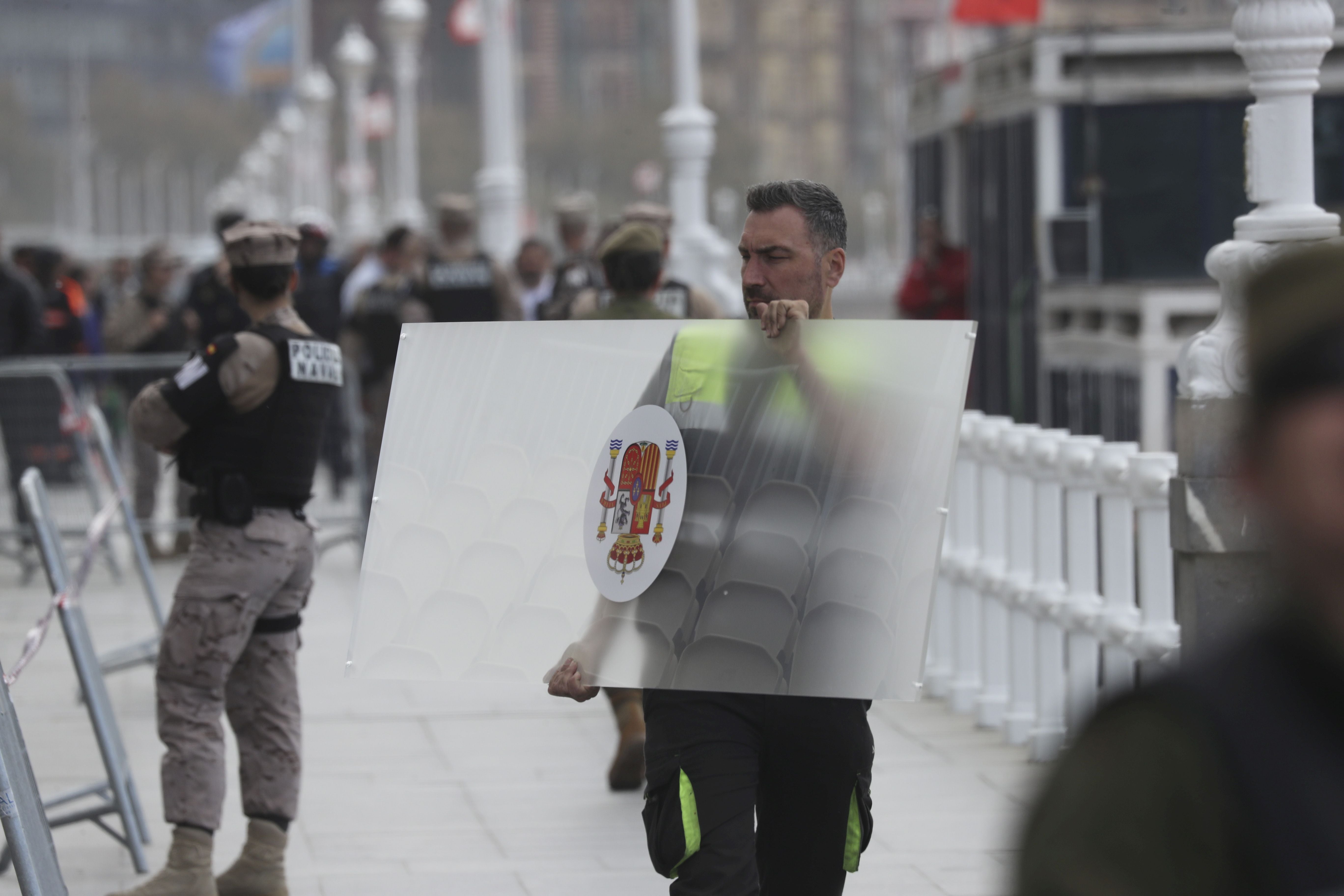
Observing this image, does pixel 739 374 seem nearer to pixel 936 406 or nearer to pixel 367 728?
pixel 936 406

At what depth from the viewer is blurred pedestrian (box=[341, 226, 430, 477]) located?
41.7 feet

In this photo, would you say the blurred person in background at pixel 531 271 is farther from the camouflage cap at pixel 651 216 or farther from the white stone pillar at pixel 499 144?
the camouflage cap at pixel 651 216

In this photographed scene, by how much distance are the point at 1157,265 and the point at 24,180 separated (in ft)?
429

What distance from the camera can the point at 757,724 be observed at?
3557 mm

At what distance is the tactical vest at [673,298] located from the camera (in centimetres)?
748

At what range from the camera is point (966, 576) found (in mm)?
8102

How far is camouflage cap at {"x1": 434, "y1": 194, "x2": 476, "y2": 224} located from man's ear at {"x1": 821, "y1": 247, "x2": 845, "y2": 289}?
8.92m

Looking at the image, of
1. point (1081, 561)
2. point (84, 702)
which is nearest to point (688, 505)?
point (84, 702)

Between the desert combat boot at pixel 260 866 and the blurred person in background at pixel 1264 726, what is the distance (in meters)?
4.43

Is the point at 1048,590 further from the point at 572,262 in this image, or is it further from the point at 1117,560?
the point at 572,262

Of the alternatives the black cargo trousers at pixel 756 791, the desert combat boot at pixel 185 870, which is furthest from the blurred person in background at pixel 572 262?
the black cargo trousers at pixel 756 791

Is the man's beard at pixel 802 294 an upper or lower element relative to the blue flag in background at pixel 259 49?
lower

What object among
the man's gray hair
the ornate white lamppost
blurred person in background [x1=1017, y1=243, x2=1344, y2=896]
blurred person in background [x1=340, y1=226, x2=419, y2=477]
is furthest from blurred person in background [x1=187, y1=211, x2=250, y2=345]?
blurred person in background [x1=1017, y1=243, x2=1344, y2=896]

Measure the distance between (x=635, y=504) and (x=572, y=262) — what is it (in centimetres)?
720
